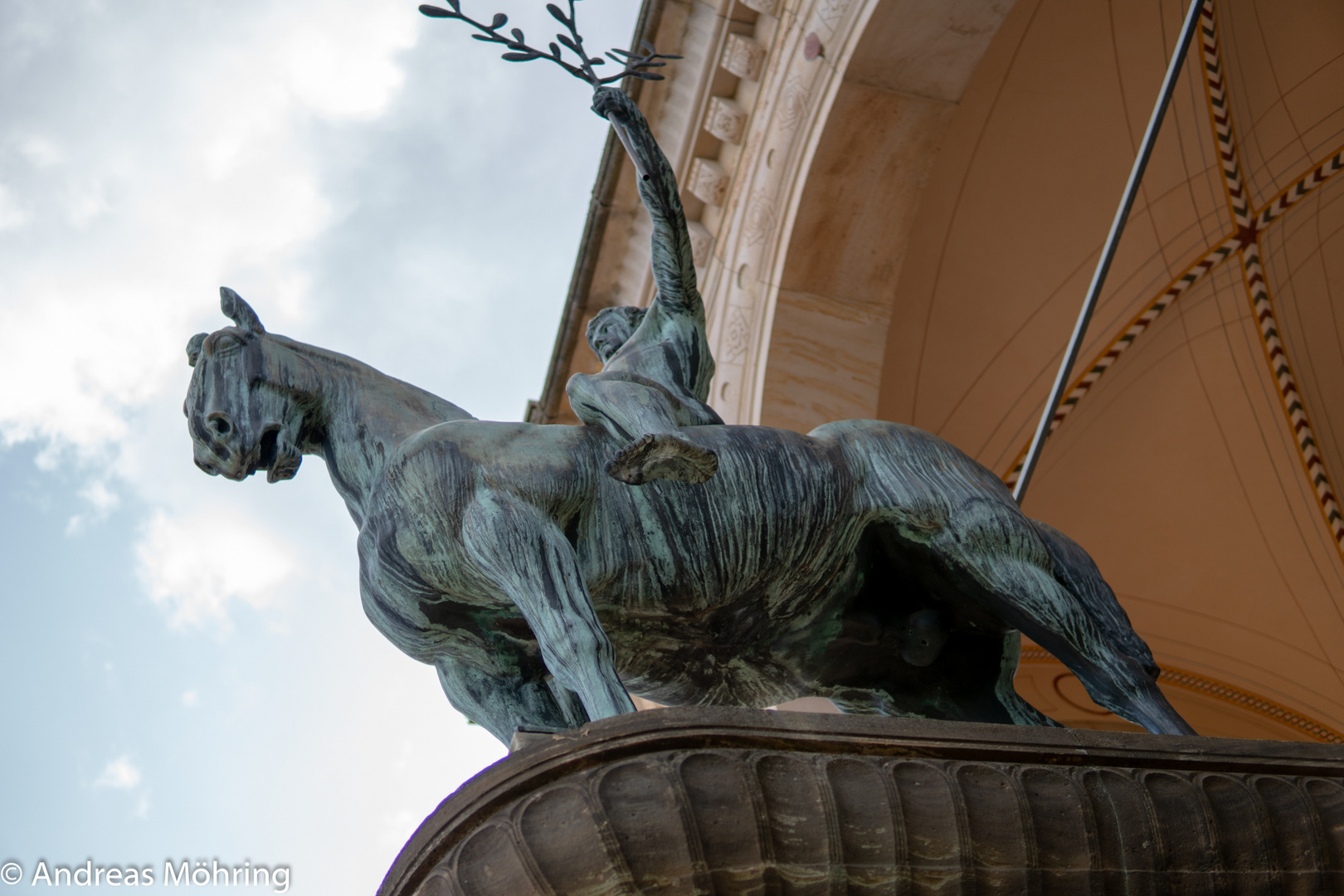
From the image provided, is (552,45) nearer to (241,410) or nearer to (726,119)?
(241,410)

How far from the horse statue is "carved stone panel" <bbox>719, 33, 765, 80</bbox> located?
3730mm

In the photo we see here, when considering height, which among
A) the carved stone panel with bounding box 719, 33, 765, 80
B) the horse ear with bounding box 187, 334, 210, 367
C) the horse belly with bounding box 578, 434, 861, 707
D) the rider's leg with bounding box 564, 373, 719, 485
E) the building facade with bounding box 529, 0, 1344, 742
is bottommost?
the horse belly with bounding box 578, 434, 861, 707

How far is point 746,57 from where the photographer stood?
6.25m

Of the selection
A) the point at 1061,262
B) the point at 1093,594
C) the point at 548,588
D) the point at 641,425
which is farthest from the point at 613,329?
the point at 1061,262

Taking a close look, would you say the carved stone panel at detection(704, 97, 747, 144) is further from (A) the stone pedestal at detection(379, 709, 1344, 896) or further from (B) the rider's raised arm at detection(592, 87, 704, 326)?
(A) the stone pedestal at detection(379, 709, 1344, 896)

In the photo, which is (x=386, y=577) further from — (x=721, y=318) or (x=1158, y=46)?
(x=1158, y=46)

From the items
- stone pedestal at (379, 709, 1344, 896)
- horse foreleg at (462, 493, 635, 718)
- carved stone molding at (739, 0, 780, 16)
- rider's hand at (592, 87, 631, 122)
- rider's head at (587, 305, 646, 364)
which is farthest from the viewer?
carved stone molding at (739, 0, 780, 16)

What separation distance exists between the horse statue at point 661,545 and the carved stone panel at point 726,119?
12.3 ft

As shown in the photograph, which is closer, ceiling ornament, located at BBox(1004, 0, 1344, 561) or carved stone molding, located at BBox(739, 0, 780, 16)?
carved stone molding, located at BBox(739, 0, 780, 16)

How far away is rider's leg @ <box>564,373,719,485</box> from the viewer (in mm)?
2178

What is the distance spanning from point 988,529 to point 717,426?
0.50m

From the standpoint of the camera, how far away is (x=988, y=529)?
246 centimetres

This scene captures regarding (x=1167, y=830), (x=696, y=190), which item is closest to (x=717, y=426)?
(x=1167, y=830)

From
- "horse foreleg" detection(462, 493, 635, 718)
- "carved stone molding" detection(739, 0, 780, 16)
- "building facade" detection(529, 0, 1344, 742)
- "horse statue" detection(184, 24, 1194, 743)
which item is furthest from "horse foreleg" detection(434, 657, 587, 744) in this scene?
"carved stone molding" detection(739, 0, 780, 16)
